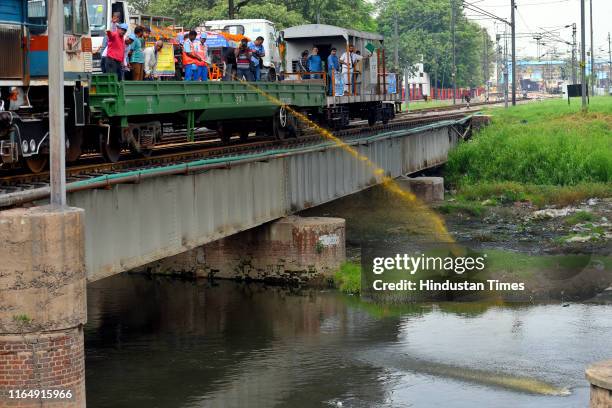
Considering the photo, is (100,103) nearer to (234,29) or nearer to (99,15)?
(99,15)

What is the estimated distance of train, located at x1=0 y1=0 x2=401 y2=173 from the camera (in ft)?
59.4

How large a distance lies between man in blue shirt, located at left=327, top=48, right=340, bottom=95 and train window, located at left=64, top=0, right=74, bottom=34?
1468 cm

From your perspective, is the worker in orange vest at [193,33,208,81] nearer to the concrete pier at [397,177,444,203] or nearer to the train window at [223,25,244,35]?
the train window at [223,25,244,35]

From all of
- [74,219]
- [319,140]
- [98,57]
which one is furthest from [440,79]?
[74,219]

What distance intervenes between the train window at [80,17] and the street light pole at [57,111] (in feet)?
22.2

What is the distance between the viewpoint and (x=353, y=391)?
18.2m

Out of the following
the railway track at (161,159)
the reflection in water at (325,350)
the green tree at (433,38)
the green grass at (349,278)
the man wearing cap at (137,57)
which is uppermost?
the green tree at (433,38)

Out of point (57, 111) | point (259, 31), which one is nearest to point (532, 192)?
point (259, 31)

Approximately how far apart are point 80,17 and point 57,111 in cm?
731

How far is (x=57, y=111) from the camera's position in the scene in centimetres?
1371

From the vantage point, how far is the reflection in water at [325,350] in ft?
58.5

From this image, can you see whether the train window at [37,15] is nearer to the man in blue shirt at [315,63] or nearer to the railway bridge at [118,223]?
the railway bridge at [118,223]

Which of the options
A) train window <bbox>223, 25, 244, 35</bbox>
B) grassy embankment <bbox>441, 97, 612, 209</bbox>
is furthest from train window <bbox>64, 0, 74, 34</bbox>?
grassy embankment <bbox>441, 97, 612, 209</bbox>

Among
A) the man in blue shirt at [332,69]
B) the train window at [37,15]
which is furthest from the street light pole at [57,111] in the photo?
the man in blue shirt at [332,69]
